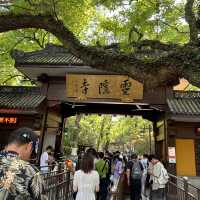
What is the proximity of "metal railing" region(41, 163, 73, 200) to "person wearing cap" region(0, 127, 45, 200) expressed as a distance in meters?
3.35

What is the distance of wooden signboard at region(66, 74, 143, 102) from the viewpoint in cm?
1298

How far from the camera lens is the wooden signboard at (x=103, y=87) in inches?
511

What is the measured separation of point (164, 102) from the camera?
13.1 meters

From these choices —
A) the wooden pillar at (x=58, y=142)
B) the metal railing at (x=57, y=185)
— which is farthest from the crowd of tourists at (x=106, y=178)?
the wooden pillar at (x=58, y=142)

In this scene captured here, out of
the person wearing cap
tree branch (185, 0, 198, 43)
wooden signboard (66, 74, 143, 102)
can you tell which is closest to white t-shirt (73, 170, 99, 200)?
the person wearing cap

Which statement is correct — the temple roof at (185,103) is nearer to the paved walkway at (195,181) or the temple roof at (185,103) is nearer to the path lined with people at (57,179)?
the path lined with people at (57,179)

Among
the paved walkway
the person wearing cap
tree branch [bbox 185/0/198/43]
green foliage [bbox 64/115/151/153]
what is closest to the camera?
the person wearing cap

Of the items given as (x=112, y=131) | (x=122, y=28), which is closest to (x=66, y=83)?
(x=122, y=28)

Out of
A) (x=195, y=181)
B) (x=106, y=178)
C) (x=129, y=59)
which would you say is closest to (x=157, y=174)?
(x=106, y=178)

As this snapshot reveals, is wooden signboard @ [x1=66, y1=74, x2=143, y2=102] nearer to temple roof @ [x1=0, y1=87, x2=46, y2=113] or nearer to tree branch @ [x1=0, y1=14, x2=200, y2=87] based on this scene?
temple roof @ [x1=0, y1=87, x2=46, y2=113]

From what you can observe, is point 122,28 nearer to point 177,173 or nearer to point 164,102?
point 164,102

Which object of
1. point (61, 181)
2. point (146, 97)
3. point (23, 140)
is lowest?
point (61, 181)

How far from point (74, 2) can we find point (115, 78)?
4.29 meters

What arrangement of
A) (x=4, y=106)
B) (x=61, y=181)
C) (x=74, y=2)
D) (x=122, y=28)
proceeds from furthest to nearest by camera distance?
(x=4, y=106) → (x=122, y=28) → (x=74, y=2) → (x=61, y=181)
